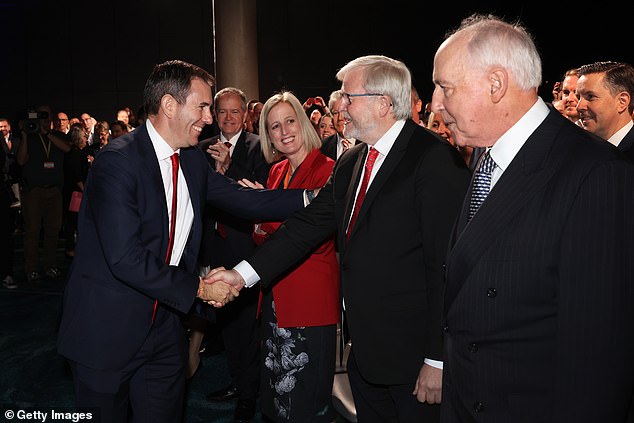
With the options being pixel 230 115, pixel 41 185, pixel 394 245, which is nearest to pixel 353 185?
pixel 394 245

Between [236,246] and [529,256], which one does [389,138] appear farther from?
[236,246]

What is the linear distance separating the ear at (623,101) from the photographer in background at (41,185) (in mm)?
5468

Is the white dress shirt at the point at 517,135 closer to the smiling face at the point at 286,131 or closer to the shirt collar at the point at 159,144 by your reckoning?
the shirt collar at the point at 159,144

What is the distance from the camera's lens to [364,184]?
7.16ft

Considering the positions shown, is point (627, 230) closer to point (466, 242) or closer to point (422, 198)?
point (466, 242)

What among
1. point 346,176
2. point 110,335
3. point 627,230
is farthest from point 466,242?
point 110,335

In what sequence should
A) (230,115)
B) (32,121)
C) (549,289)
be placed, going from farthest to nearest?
(32,121), (230,115), (549,289)

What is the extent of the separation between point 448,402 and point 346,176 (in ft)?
3.30

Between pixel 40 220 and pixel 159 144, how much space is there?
4.99m

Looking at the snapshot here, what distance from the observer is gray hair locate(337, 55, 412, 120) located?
217 centimetres

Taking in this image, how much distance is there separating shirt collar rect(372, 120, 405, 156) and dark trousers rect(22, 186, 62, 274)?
5343 millimetres

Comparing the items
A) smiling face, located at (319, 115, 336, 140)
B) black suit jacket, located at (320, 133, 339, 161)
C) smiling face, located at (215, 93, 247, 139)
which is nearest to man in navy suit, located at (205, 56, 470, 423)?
smiling face, located at (215, 93, 247, 139)

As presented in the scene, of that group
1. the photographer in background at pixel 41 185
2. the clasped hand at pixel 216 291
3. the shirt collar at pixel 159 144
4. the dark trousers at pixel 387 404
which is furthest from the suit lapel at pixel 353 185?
the photographer in background at pixel 41 185

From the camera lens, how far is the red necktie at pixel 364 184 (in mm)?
2170
